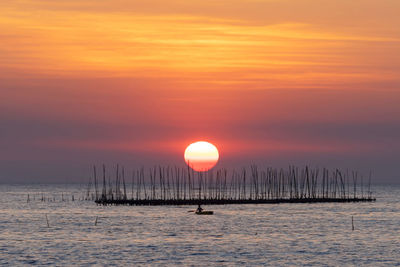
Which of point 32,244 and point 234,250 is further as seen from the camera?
point 32,244

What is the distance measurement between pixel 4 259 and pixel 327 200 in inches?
4337

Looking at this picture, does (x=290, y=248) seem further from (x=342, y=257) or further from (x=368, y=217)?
(x=368, y=217)

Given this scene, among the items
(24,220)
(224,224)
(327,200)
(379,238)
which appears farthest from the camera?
(327,200)

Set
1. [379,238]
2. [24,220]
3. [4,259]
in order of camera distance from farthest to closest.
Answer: [24,220], [379,238], [4,259]

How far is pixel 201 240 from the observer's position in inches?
3159

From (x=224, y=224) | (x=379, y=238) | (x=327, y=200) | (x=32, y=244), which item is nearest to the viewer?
(x=32, y=244)

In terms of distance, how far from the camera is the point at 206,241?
7894 centimetres

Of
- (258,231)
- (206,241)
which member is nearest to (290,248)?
(206,241)

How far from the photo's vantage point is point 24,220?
374 ft

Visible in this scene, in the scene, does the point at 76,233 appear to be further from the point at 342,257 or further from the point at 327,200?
the point at 327,200

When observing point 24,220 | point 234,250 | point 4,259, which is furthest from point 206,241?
point 24,220

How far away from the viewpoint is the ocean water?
206 feet

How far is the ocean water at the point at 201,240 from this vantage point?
62.9 metres

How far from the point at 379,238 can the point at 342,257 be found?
18951 millimetres
